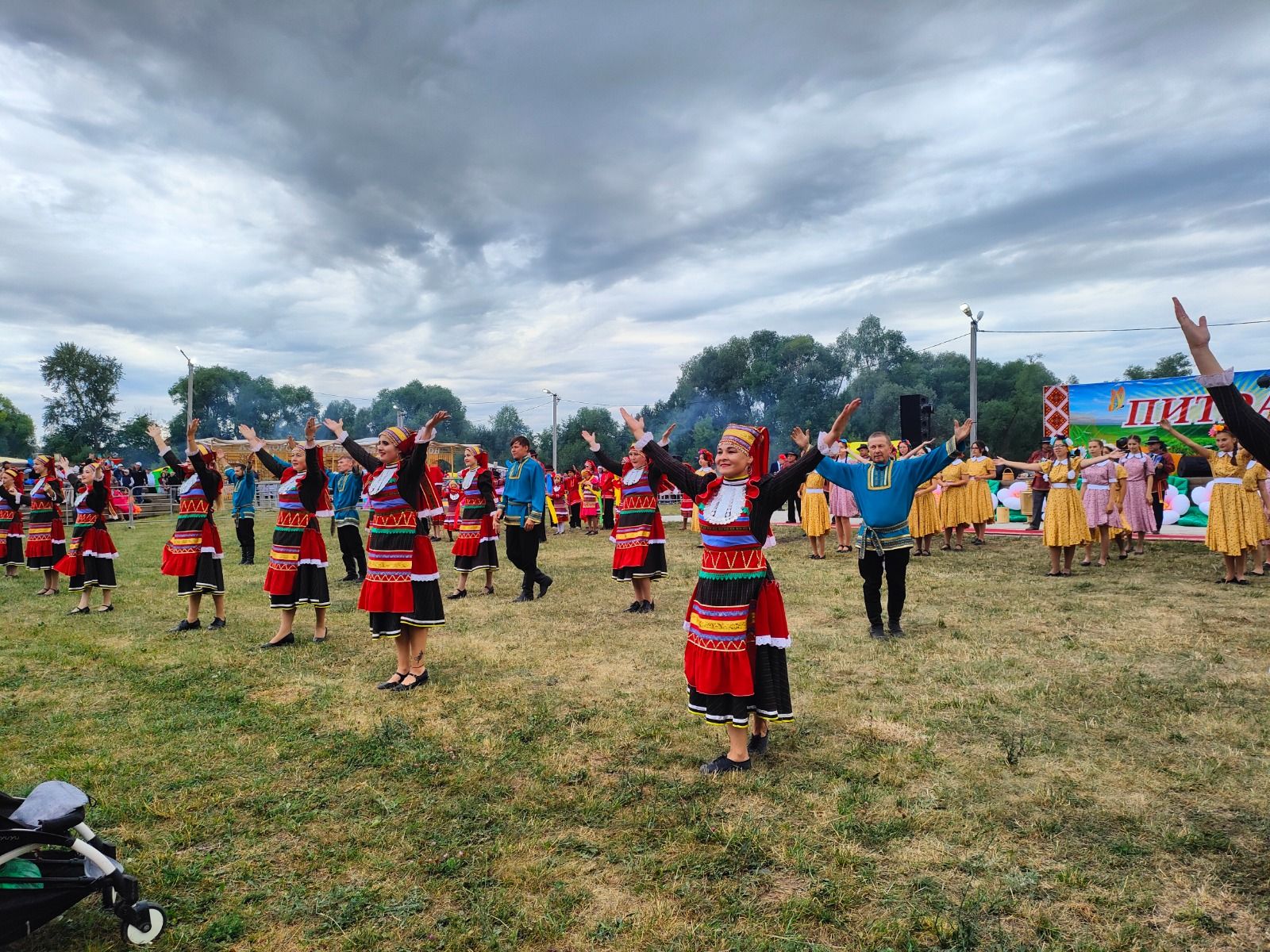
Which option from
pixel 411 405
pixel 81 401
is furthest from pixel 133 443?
pixel 411 405

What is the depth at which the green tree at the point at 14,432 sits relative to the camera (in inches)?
2517

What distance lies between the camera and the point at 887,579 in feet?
25.0

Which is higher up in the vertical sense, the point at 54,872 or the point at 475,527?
the point at 475,527

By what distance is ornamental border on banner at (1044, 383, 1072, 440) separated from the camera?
1852 cm

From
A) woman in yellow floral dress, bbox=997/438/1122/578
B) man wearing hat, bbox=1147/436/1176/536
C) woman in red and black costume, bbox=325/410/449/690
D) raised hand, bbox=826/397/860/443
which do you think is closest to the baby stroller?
woman in red and black costume, bbox=325/410/449/690

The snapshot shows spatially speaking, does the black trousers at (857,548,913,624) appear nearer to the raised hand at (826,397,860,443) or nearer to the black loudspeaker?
the raised hand at (826,397,860,443)

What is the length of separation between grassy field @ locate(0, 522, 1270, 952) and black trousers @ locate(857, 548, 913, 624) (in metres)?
0.41

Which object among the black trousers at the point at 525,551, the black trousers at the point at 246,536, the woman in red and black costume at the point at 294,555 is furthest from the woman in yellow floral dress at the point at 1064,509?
the black trousers at the point at 246,536

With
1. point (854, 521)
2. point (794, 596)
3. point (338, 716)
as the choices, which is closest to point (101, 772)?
point (338, 716)

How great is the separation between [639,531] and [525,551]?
174 cm

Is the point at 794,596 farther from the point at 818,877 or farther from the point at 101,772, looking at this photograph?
the point at 101,772

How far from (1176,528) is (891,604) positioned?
44.5 feet

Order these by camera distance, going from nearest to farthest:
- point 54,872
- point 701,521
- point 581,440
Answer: point 54,872 → point 701,521 → point 581,440

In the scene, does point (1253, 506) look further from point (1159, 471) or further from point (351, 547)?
point (351, 547)
